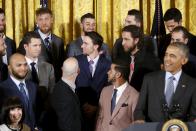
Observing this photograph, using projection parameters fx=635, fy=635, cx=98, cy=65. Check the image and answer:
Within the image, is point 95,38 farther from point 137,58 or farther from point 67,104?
point 67,104

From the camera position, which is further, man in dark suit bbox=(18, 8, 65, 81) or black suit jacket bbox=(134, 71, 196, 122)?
man in dark suit bbox=(18, 8, 65, 81)

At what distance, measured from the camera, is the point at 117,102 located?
5.86m

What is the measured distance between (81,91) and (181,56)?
1391 mm

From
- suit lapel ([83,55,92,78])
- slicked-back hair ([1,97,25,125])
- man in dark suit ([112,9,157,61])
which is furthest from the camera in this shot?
man in dark suit ([112,9,157,61])

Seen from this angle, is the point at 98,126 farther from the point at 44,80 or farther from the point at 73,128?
the point at 44,80

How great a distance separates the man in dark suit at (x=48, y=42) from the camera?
7.15m

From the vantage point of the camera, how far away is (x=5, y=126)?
5273 mm

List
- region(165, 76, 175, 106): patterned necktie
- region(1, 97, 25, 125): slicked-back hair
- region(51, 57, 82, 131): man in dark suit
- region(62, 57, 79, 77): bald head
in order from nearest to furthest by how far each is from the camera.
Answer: region(1, 97, 25, 125): slicked-back hair
region(165, 76, 175, 106): patterned necktie
region(51, 57, 82, 131): man in dark suit
region(62, 57, 79, 77): bald head

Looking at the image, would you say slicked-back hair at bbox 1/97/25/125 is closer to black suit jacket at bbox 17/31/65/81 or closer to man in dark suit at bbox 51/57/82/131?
man in dark suit at bbox 51/57/82/131

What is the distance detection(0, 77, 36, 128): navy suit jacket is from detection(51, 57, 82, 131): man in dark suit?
230 millimetres

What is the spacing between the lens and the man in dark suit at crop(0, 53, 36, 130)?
575 centimetres

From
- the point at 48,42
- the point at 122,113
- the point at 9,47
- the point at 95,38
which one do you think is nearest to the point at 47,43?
the point at 48,42

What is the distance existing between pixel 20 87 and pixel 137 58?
1.29 metres

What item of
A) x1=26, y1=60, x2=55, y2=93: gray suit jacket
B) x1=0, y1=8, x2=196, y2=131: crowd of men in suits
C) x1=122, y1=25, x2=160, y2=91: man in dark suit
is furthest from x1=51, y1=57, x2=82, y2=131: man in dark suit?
x1=122, y1=25, x2=160, y2=91: man in dark suit
